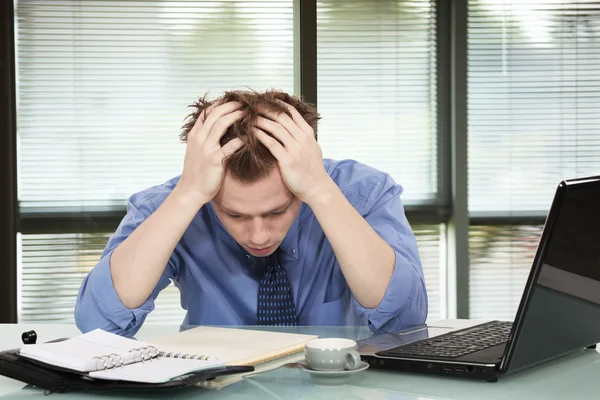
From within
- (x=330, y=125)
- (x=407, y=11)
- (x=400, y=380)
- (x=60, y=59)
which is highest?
(x=407, y=11)

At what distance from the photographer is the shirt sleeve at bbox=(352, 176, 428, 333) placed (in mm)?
1610

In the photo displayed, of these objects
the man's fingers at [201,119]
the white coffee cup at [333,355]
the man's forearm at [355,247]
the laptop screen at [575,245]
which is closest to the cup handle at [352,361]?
the white coffee cup at [333,355]

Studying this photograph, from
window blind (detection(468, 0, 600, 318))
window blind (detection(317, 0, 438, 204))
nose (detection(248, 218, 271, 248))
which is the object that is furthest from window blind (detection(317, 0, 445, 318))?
nose (detection(248, 218, 271, 248))

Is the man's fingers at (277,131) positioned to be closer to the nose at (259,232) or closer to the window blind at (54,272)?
the nose at (259,232)

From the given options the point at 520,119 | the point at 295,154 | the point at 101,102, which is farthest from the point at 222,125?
the point at 520,119

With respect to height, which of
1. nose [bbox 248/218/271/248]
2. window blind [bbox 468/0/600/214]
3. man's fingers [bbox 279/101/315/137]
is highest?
window blind [bbox 468/0/600/214]

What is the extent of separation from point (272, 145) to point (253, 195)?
0.10 m

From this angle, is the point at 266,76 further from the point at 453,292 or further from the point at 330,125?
the point at 453,292

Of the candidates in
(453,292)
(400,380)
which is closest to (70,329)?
(400,380)

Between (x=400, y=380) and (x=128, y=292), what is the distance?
643mm

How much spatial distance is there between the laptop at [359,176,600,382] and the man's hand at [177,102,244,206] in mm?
478

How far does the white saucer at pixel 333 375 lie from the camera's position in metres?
1.13

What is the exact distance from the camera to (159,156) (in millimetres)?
3826

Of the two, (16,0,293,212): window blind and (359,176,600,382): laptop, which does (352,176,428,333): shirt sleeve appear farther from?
(16,0,293,212): window blind
